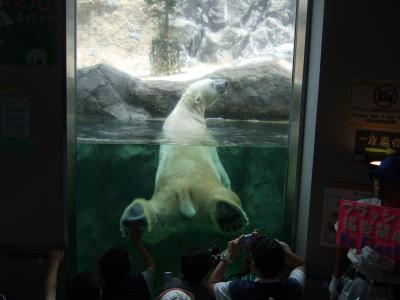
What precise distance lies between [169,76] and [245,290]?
169 centimetres

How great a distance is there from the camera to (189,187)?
10.9ft

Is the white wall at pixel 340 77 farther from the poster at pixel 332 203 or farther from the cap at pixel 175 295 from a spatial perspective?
the cap at pixel 175 295

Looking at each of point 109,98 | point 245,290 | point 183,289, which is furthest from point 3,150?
point 245,290

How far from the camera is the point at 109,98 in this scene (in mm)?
3137

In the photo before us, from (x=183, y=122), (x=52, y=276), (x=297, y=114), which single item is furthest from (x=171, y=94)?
(x=52, y=276)

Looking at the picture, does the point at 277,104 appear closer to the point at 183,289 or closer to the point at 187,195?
the point at 187,195

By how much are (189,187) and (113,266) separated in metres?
1.33

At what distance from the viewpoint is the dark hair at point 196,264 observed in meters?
2.03

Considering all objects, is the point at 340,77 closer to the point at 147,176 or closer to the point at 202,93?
the point at 202,93

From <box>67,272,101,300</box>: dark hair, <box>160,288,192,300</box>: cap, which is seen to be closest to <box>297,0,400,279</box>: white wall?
<box>160,288,192,300</box>: cap

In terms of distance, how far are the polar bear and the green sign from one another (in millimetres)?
971

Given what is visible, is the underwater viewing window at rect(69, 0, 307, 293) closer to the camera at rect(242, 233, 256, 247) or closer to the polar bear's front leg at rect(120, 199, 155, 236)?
the polar bear's front leg at rect(120, 199, 155, 236)

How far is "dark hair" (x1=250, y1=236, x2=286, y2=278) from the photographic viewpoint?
1.94 m

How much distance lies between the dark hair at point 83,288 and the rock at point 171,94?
1431 millimetres
